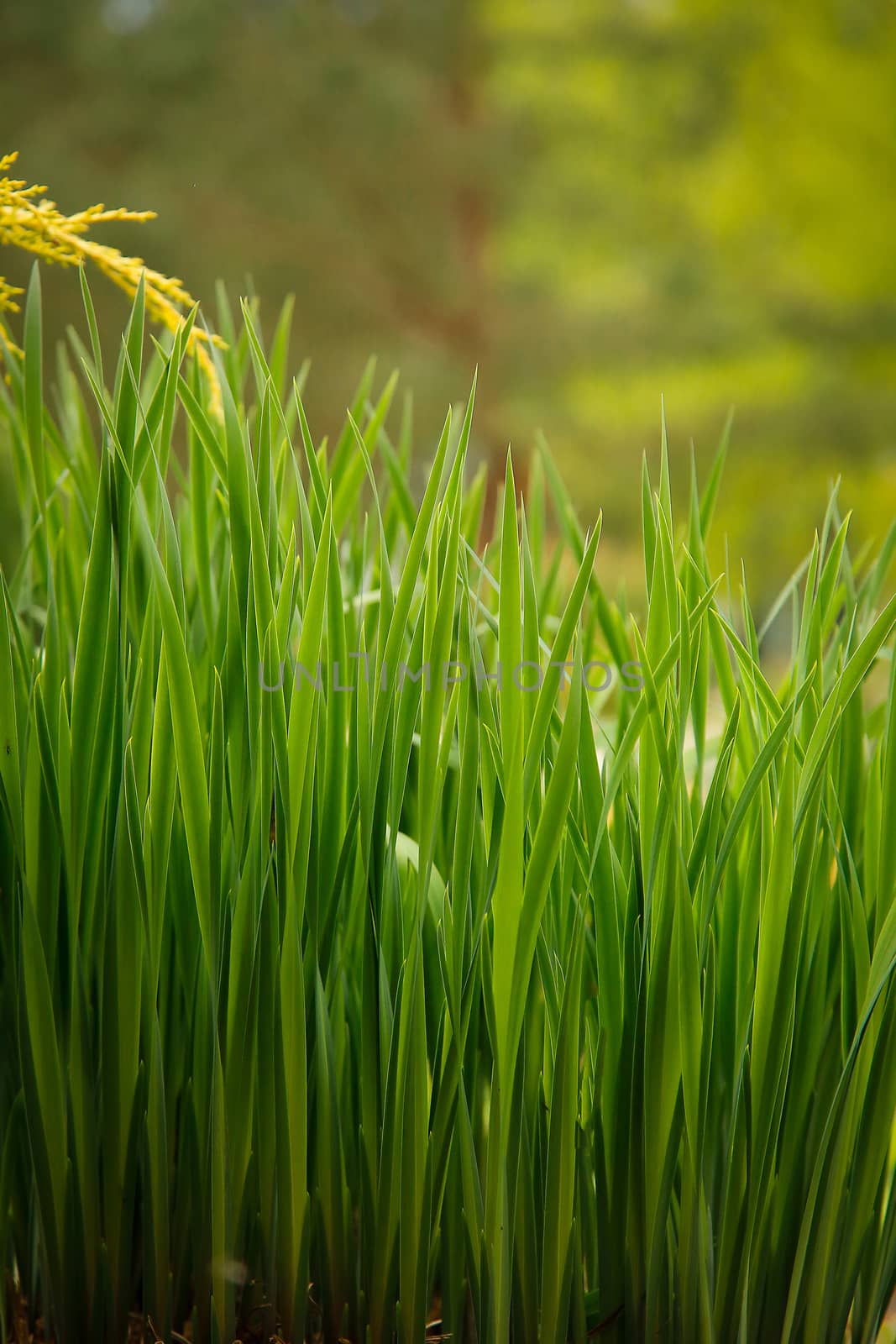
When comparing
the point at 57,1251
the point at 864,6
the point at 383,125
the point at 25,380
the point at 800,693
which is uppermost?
the point at 864,6

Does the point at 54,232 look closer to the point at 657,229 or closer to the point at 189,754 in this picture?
the point at 189,754

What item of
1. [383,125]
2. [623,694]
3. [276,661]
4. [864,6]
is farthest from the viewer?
[864,6]

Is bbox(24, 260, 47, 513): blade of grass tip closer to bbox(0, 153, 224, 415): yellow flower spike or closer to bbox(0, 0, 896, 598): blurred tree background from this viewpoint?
bbox(0, 153, 224, 415): yellow flower spike

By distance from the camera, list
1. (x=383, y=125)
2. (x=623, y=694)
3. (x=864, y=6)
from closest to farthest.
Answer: (x=623, y=694)
(x=383, y=125)
(x=864, y=6)

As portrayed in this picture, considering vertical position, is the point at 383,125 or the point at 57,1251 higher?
the point at 383,125

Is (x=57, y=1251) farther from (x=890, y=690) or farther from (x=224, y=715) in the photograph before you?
(x=890, y=690)

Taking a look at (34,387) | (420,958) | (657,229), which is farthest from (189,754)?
(657,229)

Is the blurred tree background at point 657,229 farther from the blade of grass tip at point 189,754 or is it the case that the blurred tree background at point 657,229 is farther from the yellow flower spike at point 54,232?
the blade of grass tip at point 189,754

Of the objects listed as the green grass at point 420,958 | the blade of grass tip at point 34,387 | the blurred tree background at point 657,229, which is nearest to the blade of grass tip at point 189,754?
the green grass at point 420,958

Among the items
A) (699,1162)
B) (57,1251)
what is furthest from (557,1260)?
(57,1251)

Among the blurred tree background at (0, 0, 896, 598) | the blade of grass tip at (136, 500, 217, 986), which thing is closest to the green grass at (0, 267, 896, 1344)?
the blade of grass tip at (136, 500, 217, 986)
